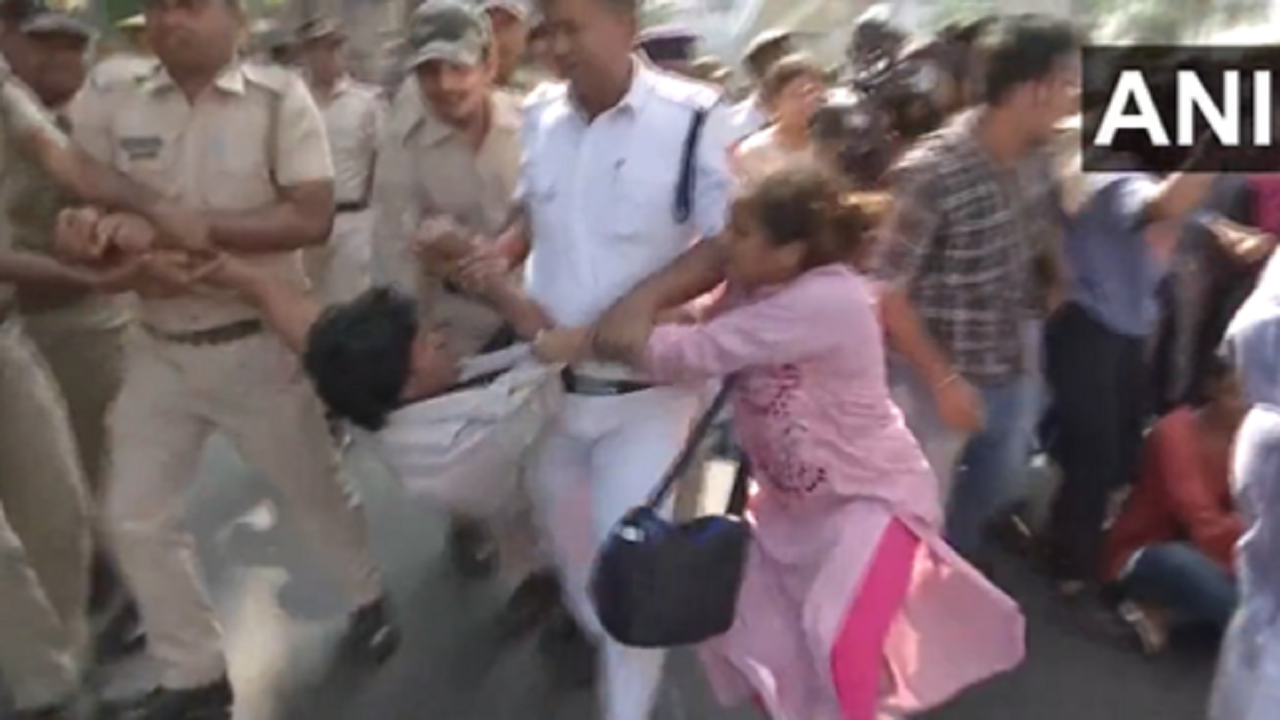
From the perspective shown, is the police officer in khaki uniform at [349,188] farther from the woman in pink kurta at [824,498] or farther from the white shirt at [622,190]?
the woman in pink kurta at [824,498]

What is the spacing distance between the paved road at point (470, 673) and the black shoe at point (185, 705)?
14 centimetres

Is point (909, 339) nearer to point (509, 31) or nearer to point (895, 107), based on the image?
point (895, 107)

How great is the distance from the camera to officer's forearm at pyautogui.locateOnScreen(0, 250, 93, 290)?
341 centimetres

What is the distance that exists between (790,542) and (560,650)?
1.29 metres

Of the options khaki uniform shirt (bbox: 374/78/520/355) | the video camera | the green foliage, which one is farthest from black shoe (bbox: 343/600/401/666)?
the green foliage

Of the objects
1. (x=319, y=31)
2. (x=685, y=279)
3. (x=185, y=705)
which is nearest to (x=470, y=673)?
(x=185, y=705)

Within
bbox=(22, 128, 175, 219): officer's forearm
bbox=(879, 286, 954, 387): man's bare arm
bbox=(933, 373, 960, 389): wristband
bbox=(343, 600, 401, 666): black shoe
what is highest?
bbox=(22, 128, 175, 219): officer's forearm

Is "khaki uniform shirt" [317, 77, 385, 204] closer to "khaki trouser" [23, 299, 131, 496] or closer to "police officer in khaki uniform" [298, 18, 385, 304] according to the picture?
"police officer in khaki uniform" [298, 18, 385, 304]

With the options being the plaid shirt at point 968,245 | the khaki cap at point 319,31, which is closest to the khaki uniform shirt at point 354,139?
the khaki cap at point 319,31

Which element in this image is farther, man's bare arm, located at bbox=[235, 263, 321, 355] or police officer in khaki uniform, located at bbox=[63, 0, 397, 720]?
police officer in khaki uniform, located at bbox=[63, 0, 397, 720]

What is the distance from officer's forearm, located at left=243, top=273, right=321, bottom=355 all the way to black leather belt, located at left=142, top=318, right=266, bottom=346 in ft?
0.41

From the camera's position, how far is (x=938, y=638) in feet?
10.0

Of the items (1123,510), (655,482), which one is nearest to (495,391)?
(655,482)

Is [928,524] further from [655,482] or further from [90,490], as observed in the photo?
[90,490]
